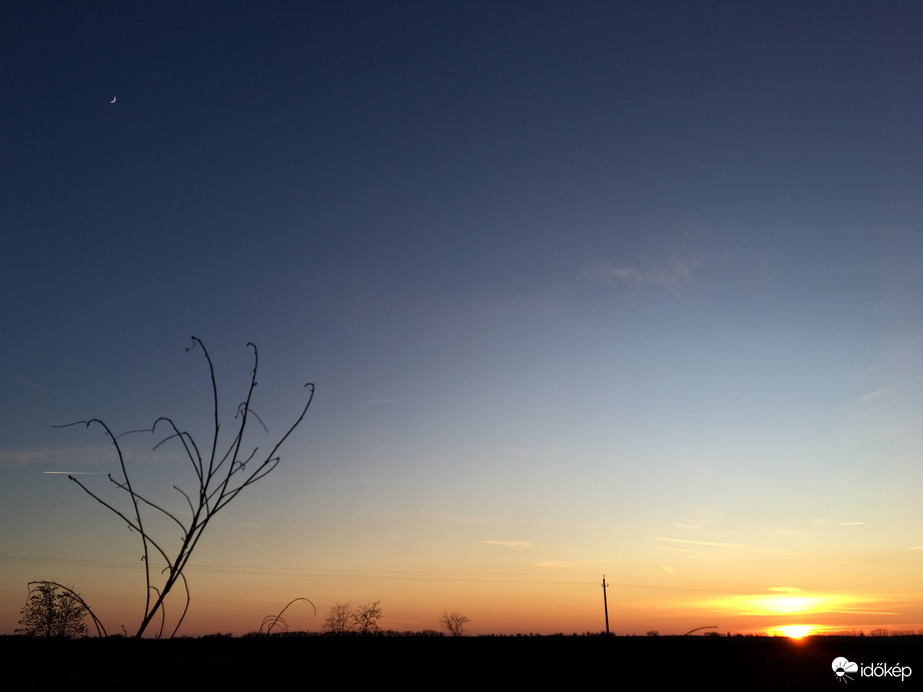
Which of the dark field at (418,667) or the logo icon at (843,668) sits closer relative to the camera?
the dark field at (418,667)

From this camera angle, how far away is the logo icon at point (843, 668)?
2185 cm

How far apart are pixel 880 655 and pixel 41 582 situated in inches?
1456

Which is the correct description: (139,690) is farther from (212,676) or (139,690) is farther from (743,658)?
(743,658)

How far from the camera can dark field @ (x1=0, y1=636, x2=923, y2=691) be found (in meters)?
18.2

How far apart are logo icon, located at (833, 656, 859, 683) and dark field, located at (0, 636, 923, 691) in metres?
0.33

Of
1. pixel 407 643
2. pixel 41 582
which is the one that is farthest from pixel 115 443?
pixel 407 643

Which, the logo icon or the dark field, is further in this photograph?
Answer: the logo icon

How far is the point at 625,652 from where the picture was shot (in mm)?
32062

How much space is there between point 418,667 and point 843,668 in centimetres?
1587

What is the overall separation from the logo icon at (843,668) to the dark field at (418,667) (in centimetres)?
33

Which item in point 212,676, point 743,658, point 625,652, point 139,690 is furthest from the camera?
point 625,652

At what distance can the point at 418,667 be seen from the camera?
2352 cm

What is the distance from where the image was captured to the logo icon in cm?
2185

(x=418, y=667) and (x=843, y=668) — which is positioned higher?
(x=418, y=667)
